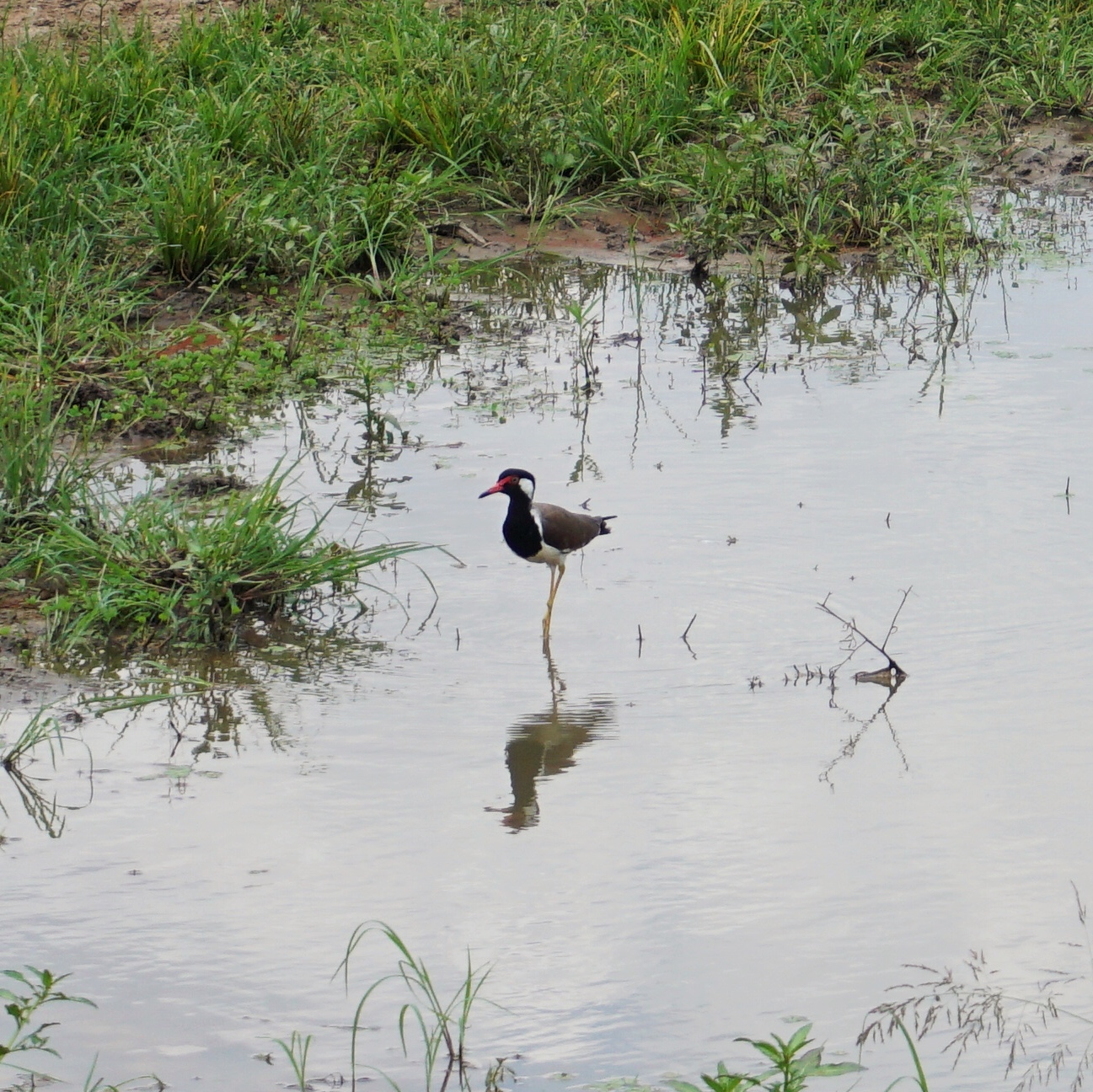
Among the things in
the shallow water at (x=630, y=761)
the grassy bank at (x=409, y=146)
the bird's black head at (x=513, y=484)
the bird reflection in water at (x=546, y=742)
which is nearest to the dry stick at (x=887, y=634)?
the shallow water at (x=630, y=761)

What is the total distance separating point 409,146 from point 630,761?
6.38 m

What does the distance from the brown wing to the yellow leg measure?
0.08m

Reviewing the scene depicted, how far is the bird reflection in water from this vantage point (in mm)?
4582

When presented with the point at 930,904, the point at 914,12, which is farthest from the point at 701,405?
the point at 914,12

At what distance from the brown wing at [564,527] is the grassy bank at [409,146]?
220 cm

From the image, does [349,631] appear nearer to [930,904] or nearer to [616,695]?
[616,695]

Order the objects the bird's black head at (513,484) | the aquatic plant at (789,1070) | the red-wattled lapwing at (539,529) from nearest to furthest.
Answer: the aquatic plant at (789,1070) < the red-wattled lapwing at (539,529) < the bird's black head at (513,484)

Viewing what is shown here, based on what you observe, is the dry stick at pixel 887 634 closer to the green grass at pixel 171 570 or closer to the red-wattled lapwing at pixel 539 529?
the red-wattled lapwing at pixel 539 529

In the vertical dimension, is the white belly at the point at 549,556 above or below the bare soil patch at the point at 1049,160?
below

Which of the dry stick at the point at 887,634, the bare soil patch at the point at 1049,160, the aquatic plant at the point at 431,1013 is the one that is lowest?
the aquatic plant at the point at 431,1013

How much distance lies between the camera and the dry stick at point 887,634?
5238 mm

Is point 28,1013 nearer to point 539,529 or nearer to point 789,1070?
point 789,1070

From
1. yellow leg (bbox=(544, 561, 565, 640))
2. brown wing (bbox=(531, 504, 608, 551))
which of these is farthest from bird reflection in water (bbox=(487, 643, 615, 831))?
brown wing (bbox=(531, 504, 608, 551))

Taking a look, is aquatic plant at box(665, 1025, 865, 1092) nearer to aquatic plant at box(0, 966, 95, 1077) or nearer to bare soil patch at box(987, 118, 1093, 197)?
aquatic plant at box(0, 966, 95, 1077)
